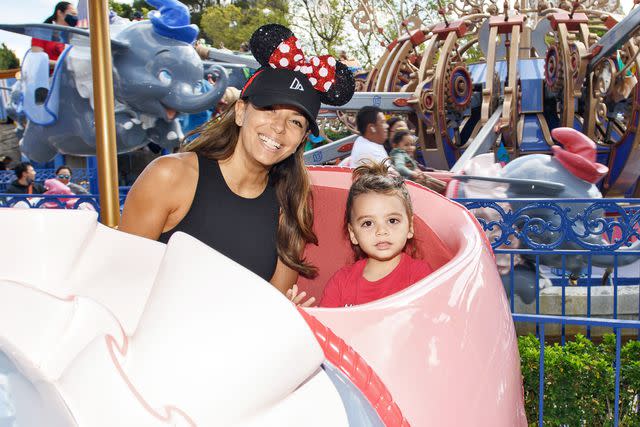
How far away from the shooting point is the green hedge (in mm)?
2441

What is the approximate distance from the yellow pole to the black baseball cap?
1.13 ft

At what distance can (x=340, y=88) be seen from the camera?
1549mm

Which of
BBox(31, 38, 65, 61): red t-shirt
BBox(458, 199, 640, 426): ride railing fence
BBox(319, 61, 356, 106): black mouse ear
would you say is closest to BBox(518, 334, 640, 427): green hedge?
BBox(458, 199, 640, 426): ride railing fence

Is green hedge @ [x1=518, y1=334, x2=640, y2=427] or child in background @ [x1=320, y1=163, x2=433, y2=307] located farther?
green hedge @ [x1=518, y1=334, x2=640, y2=427]

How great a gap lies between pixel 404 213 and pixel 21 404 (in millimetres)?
1243

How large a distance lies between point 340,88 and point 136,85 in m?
7.13

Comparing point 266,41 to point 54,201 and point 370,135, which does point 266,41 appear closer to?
point 370,135

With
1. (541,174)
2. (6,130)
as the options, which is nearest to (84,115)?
(541,174)

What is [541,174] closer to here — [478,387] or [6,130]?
[478,387]

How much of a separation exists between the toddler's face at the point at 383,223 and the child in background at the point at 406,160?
2351mm

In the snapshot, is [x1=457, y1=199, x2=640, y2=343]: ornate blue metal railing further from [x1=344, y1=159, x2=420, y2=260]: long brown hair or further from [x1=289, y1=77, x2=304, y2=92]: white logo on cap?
[x1=289, y1=77, x2=304, y2=92]: white logo on cap

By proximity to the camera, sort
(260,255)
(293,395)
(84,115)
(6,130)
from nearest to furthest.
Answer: (293,395), (260,255), (84,115), (6,130)

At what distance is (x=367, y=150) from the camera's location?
13.4ft

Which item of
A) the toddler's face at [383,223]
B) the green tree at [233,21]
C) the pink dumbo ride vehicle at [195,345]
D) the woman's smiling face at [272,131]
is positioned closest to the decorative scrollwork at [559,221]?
the toddler's face at [383,223]
